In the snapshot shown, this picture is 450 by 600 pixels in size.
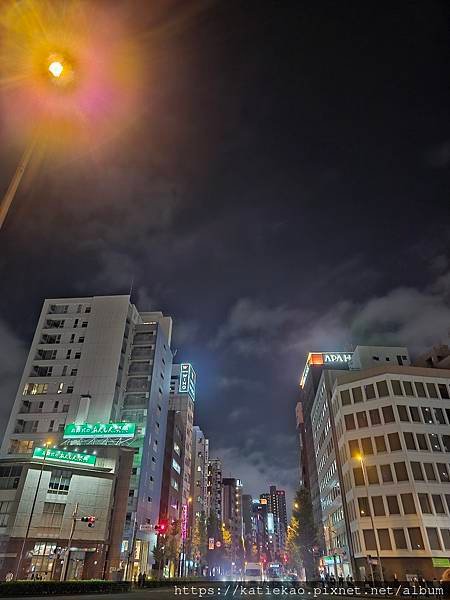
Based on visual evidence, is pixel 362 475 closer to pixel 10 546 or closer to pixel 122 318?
pixel 10 546

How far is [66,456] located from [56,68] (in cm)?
5868

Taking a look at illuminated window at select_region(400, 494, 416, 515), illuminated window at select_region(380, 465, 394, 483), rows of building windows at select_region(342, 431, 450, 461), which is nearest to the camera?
illuminated window at select_region(400, 494, 416, 515)

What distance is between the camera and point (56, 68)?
11977 millimetres

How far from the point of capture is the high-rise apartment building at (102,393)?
71688 millimetres

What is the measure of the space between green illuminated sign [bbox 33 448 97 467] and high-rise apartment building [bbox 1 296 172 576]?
3.50m

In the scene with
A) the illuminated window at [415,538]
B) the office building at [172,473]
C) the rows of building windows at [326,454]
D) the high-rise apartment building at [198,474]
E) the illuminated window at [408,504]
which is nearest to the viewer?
the illuminated window at [415,538]

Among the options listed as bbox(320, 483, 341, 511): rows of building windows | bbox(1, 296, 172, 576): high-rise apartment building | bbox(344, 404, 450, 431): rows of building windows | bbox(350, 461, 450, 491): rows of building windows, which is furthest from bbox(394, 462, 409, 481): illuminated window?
bbox(1, 296, 172, 576): high-rise apartment building

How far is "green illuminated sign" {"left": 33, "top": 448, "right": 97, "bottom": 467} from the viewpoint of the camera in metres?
57.3

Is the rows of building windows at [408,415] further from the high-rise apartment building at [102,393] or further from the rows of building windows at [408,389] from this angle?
the high-rise apartment building at [102,393]

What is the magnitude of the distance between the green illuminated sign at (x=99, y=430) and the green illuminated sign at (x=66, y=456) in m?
6.90

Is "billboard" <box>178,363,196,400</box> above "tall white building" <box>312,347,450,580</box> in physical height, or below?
above

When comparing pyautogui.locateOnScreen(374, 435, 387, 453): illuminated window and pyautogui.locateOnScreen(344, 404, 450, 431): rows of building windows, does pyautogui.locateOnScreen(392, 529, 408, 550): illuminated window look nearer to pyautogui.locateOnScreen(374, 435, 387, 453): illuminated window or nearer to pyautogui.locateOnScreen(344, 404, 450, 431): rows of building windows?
pyautogui.locateOnScreen(374, 435, 387, 453): illuminated window

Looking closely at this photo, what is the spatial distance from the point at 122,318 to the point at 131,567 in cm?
4546

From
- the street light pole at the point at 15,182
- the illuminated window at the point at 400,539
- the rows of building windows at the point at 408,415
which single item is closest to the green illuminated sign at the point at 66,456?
the rows of building windows at the point at 408,415
